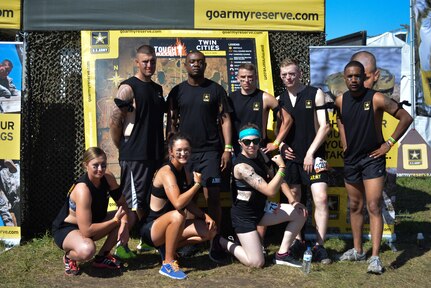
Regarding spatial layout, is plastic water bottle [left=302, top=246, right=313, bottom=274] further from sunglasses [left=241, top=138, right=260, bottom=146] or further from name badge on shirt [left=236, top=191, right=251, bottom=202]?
sunglasses [left=241, top=138, right=260, bottom=146]

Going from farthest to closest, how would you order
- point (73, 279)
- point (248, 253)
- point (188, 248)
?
point (188, 248), point (248, 253), point (73, 279)

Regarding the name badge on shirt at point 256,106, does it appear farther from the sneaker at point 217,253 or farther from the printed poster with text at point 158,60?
the sneaker at point 217,253

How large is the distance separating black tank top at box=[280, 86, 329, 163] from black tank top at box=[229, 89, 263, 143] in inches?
13.3

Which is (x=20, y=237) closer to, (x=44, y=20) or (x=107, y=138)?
(x=107, y=138)

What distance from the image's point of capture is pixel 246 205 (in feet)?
16.3

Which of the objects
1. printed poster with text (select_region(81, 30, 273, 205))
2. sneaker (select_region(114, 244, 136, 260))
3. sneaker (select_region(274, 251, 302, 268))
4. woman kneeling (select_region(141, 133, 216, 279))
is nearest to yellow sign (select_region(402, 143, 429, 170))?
printed poster with text (select_region(81, 30, 273, 205))

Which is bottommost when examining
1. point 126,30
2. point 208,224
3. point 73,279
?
point 73,279

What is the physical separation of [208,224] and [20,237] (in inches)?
93.2

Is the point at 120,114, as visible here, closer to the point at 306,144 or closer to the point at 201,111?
the point at 201,111

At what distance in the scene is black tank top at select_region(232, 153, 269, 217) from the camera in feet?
16.1

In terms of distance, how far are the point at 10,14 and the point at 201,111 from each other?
9.28 feet

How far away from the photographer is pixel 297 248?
5457 mm

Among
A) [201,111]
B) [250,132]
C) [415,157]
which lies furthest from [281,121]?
[415,157]

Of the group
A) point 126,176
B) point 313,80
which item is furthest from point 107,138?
point 313,80
